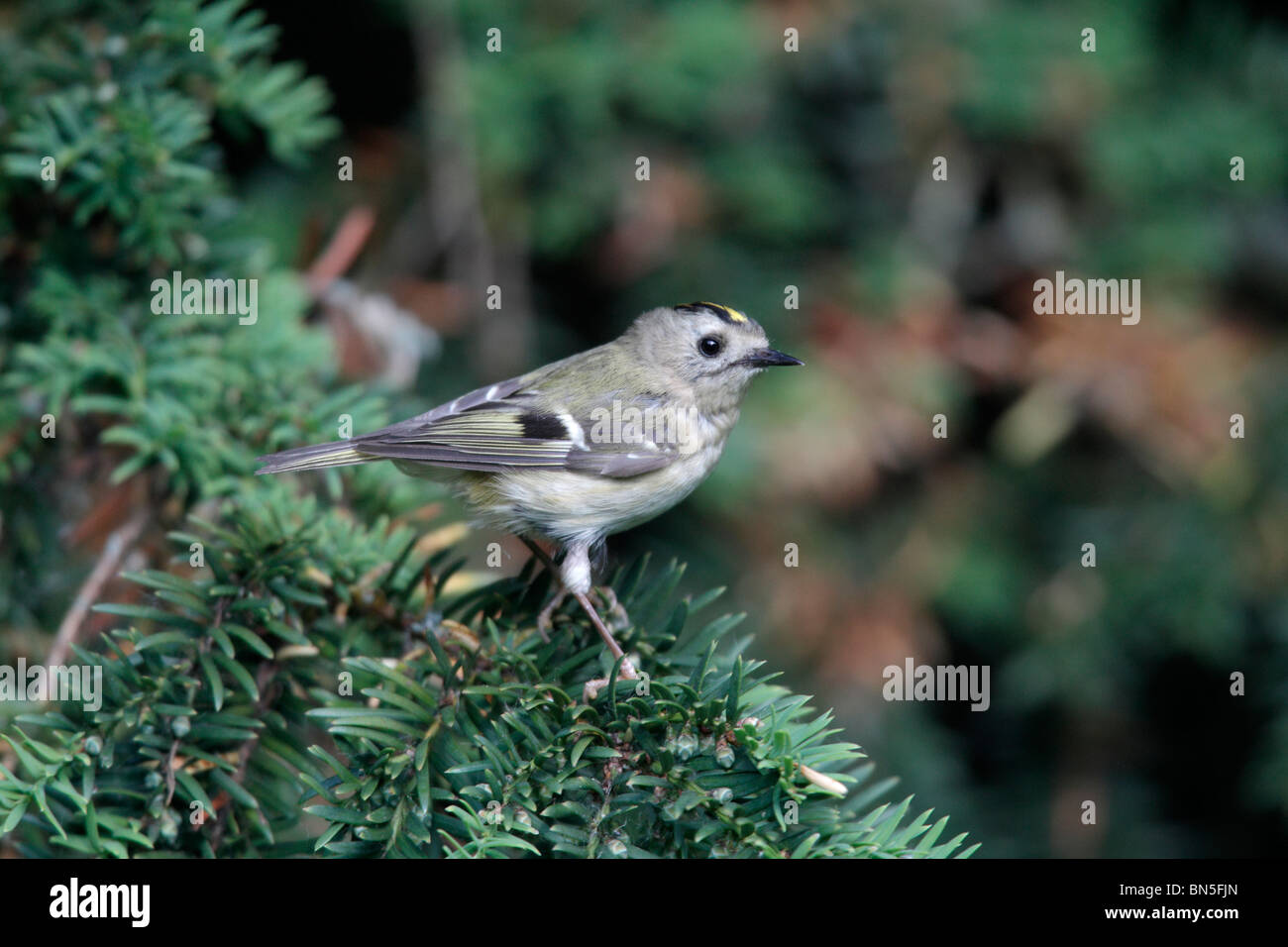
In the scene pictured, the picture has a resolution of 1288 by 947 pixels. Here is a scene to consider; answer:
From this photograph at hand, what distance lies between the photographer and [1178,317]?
9.27 ft

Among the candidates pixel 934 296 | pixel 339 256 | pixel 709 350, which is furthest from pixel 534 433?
pixel 934 296

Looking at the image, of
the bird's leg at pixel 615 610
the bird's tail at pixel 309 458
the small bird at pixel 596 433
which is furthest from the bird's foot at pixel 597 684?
the bird's tail at pixel 309 458

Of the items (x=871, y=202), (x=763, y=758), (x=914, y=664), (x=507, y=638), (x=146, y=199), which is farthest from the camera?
(x=871, y=202)

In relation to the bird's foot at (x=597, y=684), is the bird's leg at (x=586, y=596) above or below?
above

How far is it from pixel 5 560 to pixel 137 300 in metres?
0.51

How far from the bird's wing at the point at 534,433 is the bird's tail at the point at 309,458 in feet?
0.33

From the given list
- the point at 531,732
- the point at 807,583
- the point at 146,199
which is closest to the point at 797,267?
the point at 807,583

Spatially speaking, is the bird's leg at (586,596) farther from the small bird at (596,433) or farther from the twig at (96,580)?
the twig at (96,580)

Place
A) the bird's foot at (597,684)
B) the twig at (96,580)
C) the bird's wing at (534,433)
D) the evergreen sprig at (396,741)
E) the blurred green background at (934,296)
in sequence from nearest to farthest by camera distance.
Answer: the evergreen sprig at (396,741)
the bird's foot at (597,684)
the twig at (96,580)
the bird's wing at (534,433)
the blurred green background at (934,296)

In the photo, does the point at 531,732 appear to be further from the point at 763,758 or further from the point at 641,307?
the point at 641,307

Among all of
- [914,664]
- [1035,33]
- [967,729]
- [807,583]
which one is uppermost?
[1035,33]

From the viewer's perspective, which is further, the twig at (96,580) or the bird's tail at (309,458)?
the bird's tail at (309,458)

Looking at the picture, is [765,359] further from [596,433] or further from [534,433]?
[534,433]

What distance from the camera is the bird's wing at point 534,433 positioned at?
2062 millimetres
